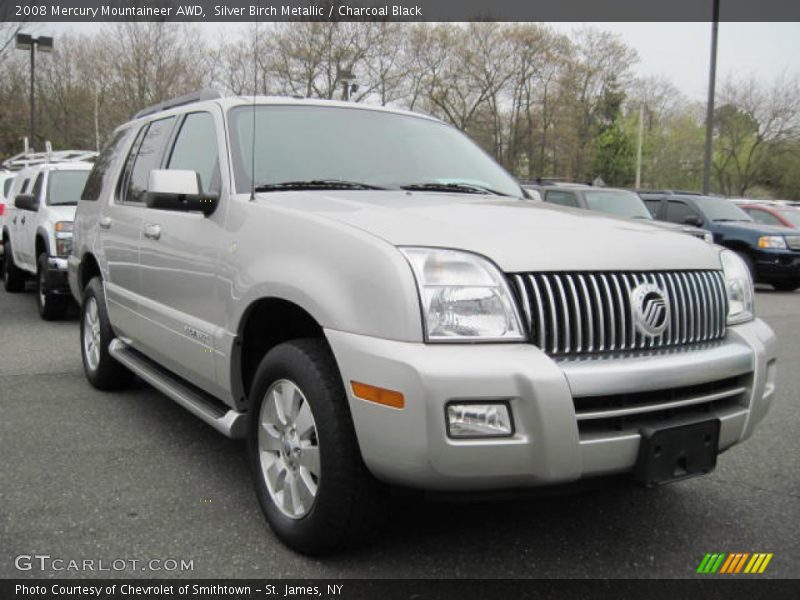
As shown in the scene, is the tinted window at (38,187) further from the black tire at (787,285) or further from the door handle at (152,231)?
the black tire at (787,285)

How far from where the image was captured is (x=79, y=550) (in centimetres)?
284

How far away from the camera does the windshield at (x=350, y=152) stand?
3568mm

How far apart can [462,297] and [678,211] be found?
41.6ft

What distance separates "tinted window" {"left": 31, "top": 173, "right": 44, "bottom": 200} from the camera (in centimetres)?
923

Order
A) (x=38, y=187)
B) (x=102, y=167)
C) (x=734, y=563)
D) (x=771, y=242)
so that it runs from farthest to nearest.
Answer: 1. (x=771, y=242)
2. (x=38, y=187)
3. (x=102, y=167)
4. (x=734, y=563)

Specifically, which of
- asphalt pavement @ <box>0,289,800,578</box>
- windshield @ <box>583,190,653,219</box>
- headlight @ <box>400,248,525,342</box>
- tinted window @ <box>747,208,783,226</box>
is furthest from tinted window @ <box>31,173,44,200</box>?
tinted window @ <box>747,208,783,226</box>

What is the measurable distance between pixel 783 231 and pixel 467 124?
25.0m

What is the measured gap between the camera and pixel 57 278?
8.07 meters

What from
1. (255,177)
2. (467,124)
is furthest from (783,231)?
(467,124)

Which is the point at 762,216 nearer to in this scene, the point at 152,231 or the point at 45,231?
the point at 45,231

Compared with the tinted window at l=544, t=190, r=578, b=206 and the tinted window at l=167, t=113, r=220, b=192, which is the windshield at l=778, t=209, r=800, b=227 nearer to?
the tinted window at l=544, t=190, r=578, b=206

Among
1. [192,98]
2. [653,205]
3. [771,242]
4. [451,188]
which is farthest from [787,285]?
[192,98]

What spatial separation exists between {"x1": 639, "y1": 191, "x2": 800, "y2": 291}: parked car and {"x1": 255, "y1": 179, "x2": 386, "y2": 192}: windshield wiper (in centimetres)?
1021

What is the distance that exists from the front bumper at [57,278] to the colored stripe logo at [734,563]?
23.1 feet
